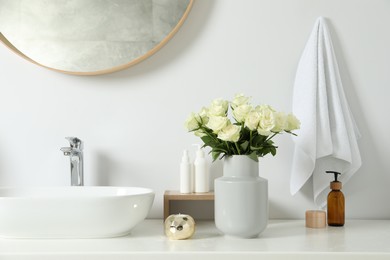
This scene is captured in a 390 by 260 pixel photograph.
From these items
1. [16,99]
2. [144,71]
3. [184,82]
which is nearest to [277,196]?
[184,82]

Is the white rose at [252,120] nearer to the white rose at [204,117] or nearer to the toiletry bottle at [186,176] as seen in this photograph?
the white rose at [204,117]

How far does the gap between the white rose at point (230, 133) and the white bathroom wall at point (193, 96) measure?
371 millimetres

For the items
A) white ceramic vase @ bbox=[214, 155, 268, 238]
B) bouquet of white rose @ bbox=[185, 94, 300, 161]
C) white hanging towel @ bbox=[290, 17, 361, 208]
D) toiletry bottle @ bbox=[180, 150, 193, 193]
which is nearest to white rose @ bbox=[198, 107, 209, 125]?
bouquet of white rose @ bbox=[185, 94, 300, 161]

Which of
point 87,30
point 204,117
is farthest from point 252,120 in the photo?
point 87,30

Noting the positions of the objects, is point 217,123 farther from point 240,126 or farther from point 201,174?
point 201,174

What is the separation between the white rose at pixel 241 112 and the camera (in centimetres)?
141

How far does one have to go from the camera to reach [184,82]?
5.81ft

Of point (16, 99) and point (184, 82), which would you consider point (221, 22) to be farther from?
point (16, 99)

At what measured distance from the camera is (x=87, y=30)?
1.77 m

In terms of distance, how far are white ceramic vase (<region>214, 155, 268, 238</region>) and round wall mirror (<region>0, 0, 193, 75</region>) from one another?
0.55 m

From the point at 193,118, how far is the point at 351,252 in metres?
0.53

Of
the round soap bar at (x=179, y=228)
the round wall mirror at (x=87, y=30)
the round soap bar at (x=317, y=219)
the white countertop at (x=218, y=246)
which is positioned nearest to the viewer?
the white countertop at (x=218, y=246)

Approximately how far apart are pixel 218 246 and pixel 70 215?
0.38m

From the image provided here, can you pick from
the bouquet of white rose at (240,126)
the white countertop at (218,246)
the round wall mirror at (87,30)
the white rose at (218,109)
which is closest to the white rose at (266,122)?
the bouquet of white rose at (240,126)
